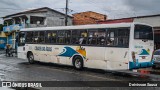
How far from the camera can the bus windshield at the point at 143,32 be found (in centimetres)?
1393

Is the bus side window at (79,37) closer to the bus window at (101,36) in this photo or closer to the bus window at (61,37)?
the bus window at (61,37)

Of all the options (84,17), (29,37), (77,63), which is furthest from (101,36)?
(84,17)

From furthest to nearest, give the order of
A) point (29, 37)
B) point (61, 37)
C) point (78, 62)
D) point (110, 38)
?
1. point (29, 37)
2. point (61, 37)
3. point (78, 62)
4. point (110, 38)

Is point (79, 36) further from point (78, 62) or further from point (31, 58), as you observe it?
point (31, 58)

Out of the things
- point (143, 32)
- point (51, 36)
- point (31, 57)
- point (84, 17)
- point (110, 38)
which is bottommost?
point (31, 57)

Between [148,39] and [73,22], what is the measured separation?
42218 mm

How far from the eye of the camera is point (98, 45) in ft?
50.1

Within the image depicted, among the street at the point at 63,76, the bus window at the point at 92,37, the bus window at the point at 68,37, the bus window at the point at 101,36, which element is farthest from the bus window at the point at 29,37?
the bus window at the point at 101,36

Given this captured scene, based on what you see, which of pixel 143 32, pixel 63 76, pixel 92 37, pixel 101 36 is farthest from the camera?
pixel 92 37

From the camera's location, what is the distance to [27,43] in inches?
819

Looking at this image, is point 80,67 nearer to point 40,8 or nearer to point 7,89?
point 7,89

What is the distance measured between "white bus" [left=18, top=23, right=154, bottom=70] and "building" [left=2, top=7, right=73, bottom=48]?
26.4 metres

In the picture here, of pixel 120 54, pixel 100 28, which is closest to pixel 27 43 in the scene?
pixel 100 28

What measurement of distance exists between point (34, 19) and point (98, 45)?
36270 millimetres
